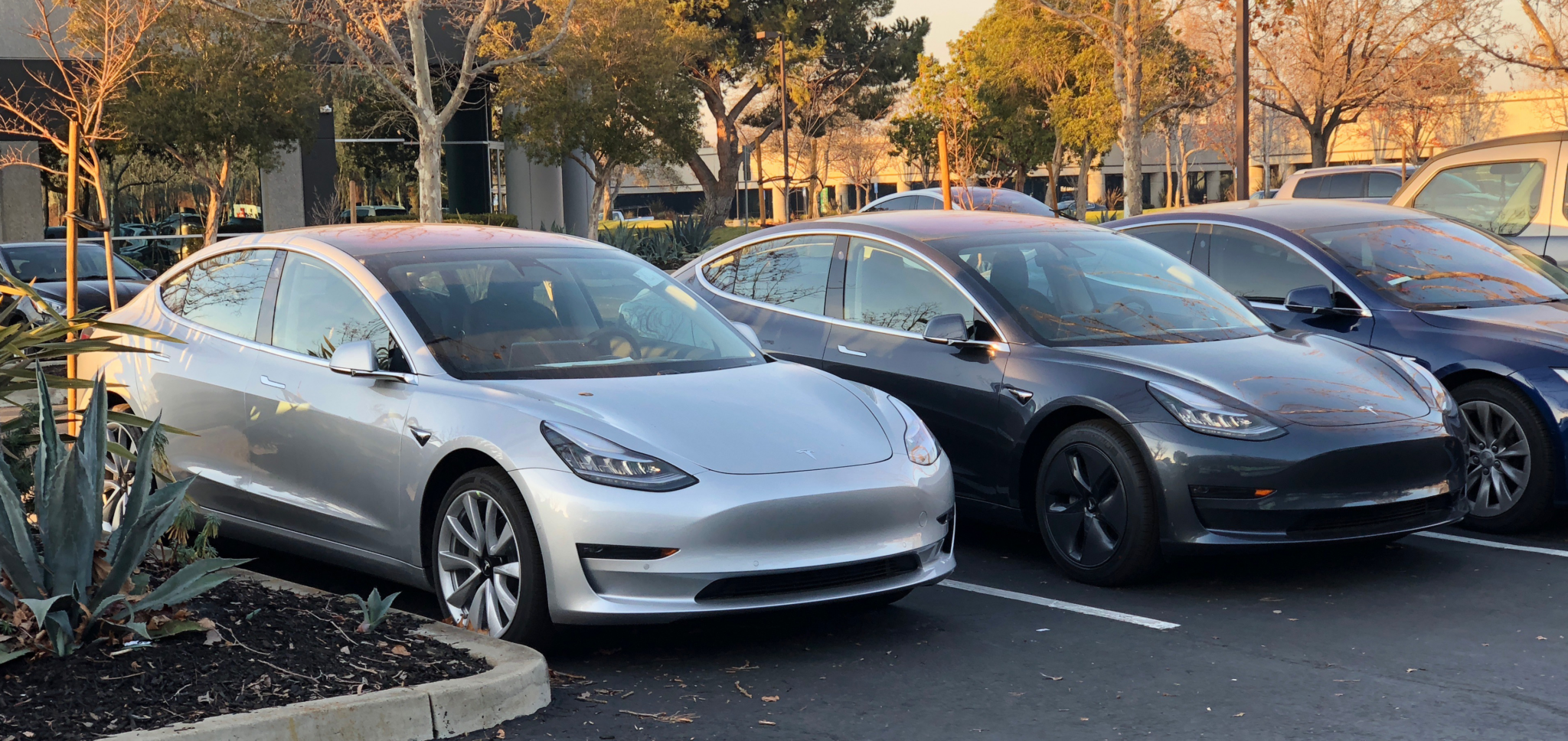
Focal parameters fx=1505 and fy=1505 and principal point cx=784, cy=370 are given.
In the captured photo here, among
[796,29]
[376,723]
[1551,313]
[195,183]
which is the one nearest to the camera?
[376,723]

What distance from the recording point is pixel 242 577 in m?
5.27

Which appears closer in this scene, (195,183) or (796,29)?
(195,183)

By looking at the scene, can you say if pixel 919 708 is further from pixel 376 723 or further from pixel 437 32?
pixel 437 32

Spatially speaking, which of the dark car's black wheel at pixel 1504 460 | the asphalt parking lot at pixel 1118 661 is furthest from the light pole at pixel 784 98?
the asphalt parking lot at pixel 1118 661

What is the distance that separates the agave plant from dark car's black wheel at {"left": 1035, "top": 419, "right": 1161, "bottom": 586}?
131 inches

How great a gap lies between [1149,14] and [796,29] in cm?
1741

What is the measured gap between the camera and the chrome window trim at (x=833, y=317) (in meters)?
6.78

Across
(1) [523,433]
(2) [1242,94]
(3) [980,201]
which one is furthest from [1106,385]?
(2) [1242,94]

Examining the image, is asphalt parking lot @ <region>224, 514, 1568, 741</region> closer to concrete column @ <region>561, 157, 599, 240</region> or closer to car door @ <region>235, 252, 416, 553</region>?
car door @ <region>235, 252, 416, 553</region>

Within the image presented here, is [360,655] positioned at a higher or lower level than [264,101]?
lower

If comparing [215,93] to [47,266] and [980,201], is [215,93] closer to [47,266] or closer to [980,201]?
[47,266]

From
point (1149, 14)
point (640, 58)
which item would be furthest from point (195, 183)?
point (1149, 14)

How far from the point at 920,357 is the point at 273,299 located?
2840mm

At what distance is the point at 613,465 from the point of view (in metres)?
4.81
